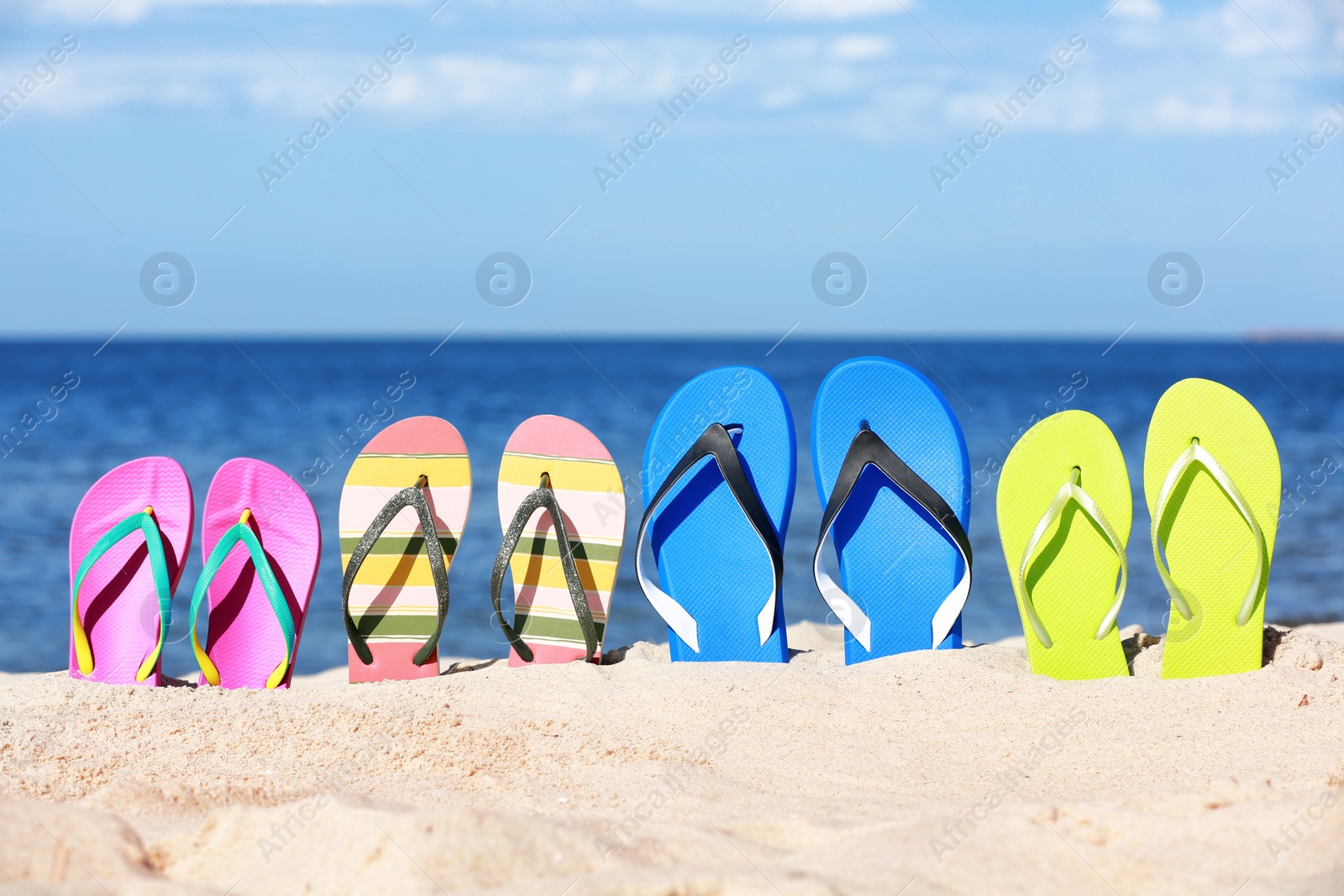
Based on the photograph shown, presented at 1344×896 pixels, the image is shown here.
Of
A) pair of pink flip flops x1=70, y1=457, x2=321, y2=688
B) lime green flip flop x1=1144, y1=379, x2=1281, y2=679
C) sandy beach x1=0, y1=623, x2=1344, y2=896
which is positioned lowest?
sandy beach x1=0, y1=623, x2=1344, y2=896

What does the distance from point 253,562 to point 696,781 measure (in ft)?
5.80

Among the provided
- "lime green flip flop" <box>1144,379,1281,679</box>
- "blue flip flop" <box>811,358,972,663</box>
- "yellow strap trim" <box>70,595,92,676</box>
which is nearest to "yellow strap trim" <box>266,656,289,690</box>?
"yellow strap trim" <box>70,595,92,676</box>

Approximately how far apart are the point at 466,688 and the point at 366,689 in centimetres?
28

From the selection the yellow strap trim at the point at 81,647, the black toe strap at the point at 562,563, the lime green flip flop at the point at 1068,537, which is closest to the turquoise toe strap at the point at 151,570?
the yellow strap trim at the point at 81,647

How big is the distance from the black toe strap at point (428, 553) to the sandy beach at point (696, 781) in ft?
0.66

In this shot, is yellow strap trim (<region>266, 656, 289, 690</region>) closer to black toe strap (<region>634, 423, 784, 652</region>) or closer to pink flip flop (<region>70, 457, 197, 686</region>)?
pink flip flop (<region>70, 457, 197, 686</region>)

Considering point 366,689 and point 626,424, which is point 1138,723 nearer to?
point 366,689

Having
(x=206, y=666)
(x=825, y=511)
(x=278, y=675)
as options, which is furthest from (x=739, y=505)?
(x=206, y=666)

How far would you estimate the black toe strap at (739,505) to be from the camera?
3.12 m

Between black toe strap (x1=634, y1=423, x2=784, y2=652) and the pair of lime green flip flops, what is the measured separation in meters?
0.71

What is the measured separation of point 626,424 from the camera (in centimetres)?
1435

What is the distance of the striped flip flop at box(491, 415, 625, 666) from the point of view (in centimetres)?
312

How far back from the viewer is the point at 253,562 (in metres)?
3.20

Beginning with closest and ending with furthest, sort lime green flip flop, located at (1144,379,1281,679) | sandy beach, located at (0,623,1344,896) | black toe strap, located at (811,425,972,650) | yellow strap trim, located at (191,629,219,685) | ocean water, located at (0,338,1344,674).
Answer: sandy beach, located at (0,623,1344,896)
lime green flip flop, located at (1144,379,1281,679)
yellow strap trim, located at (191,629,219,685)
black toe strap, located at (811,425,972,650)
ocean water, located at (0,338,1344,674)
